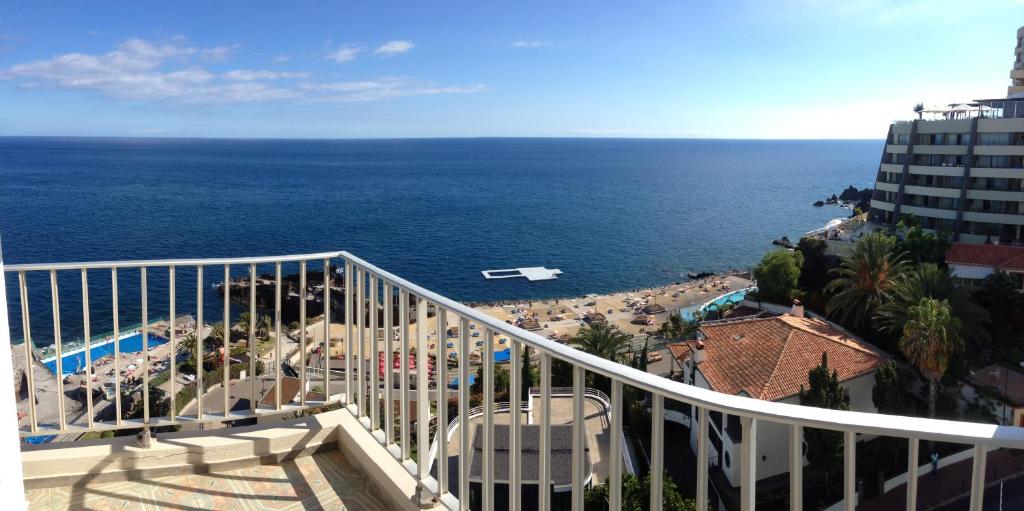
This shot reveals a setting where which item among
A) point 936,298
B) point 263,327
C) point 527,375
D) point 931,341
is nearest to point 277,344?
point 527,375

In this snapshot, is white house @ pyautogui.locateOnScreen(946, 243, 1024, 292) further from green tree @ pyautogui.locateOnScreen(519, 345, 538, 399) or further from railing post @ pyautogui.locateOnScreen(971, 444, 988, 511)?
railing post @ pyautogui.locateOnScreen(971, 444, 988, 511)

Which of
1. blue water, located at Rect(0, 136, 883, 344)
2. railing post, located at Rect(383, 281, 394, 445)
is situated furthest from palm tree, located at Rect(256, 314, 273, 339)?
railing post, located at Rect(383, 281, 394, 445)

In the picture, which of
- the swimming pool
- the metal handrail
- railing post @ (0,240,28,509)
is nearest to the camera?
the metal handrail

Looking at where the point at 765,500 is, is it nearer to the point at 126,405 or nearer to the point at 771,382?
the point at 771,382

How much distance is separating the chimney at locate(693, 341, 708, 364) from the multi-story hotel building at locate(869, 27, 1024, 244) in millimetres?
23649

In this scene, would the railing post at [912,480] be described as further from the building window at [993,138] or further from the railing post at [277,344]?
the building window at [993,138]

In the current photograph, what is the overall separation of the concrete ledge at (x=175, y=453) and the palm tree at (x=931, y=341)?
1916cm

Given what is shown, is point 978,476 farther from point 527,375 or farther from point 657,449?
point 527,375

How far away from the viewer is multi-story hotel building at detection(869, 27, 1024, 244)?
1362 inches

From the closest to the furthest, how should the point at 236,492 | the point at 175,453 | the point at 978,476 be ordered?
the point at 978,476, the point at 236,492, the point at 175,453

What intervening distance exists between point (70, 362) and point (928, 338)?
108 feet

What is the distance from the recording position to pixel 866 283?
24.7 metres

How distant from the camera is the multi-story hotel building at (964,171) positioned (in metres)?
34.6

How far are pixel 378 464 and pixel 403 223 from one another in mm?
69113
